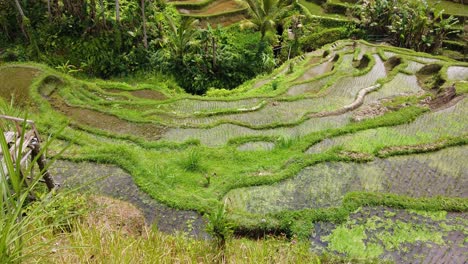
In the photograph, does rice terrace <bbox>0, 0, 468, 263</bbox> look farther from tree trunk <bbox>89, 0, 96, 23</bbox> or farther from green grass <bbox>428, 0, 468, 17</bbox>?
green grass <bbox>428, 0, 468, 17</bbox>

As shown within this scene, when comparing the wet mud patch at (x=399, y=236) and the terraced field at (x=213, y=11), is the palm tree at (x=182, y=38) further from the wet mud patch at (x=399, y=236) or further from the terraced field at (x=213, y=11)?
the wet mud patch at (x=399, y=236)

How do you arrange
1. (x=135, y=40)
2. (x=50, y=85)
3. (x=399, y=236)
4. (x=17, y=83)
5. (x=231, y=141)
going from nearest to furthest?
1. (x=399, y=236)
2. (x=231, y=141)
3. (x=17, y=83)
4. (x=50, y=85)
5. (x=135, y=40)

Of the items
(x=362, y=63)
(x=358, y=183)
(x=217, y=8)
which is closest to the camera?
(x=358, y=183)

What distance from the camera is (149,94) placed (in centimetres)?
1316

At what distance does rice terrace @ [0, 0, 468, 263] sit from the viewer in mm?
4137

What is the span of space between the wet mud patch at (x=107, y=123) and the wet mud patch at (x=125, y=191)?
2.23 meters

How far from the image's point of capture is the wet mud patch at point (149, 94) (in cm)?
1295

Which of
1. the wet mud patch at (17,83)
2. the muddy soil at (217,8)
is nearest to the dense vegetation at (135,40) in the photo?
the wet mud patch at (17,83)

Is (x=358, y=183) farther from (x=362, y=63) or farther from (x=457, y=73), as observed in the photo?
(x=362, y=63)

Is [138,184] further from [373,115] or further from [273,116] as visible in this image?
[373,115]

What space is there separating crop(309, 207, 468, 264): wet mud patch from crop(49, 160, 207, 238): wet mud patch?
2.05 metres

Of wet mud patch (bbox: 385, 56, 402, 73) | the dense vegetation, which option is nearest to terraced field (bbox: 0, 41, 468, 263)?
wet mud patch (bbox: 385, 56, 402, 73)

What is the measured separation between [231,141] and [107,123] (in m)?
3.64

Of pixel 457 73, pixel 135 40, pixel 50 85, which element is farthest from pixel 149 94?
pixel 457 73
